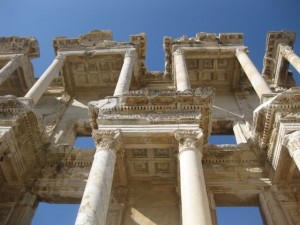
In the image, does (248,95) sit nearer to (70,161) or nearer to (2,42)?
(70,161)

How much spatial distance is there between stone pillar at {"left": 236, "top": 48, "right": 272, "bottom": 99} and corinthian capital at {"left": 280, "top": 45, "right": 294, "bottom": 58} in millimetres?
2145

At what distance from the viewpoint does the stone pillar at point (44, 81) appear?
14992 mm

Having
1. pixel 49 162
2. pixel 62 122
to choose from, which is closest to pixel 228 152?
pixel 49 162

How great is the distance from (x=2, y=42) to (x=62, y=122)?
281 inches

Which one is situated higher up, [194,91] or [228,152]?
[194,91]

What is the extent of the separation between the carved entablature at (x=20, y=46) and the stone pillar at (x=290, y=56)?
14.5 metres

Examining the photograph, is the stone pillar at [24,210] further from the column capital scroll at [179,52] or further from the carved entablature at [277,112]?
the column capital scroll at [179,52]

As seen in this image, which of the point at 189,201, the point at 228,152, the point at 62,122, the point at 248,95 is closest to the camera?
the point at 189,201

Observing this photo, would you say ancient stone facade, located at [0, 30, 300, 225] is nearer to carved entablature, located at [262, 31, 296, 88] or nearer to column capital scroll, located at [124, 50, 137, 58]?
column capital scroll, located at [124, 50, 137, 58]

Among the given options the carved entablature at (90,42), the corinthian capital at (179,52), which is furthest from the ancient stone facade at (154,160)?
the carved entablature at (90,42)

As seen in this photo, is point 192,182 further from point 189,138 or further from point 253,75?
point 253,75

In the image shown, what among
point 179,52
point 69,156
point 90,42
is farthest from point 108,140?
point 90,42

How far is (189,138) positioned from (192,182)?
6.46 feet

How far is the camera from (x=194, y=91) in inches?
491
